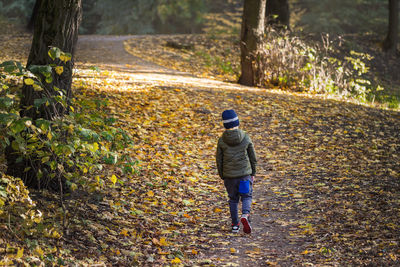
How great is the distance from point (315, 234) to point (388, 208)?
117cm

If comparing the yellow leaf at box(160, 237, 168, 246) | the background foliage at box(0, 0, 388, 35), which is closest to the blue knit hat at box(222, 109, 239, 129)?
the yellow leaf at box(160, 237, 168, 246)

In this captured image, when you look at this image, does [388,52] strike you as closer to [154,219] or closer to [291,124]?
[291,124]

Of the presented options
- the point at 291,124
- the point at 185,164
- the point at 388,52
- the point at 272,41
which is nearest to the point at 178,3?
the point at 388,52

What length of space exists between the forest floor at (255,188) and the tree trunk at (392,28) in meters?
14.4

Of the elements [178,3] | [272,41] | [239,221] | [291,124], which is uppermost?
[178,3]

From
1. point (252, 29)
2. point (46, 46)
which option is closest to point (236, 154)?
point (46, 46)

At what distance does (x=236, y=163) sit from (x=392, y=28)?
2240 cm

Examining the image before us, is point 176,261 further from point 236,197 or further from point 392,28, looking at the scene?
point 392,28

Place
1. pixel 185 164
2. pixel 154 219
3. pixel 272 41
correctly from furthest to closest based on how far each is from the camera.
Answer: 1. pixel 272 41
2. pixel 185 164
3. pixel 154 219

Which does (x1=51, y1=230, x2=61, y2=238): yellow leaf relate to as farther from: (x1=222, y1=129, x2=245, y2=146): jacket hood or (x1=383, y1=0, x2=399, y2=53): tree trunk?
(x1=383, y1=0, x2=399, y2=53): tree trunk

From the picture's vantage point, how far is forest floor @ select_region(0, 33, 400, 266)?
4.65 m

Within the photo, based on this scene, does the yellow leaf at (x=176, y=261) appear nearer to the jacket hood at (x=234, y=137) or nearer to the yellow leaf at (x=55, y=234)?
the yellow leaf at (x=55, y=234)

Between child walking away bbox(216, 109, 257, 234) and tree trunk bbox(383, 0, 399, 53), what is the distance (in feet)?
72.2

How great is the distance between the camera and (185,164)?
7594 mm
